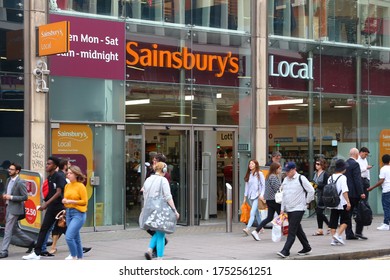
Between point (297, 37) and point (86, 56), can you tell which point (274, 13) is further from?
point (86, 56)

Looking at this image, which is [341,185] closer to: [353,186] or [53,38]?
[353,186]

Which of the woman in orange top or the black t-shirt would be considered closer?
the woman in orange top

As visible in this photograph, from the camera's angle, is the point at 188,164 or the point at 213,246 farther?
the point at 188,164

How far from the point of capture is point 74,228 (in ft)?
41.2

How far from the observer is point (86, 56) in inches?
704

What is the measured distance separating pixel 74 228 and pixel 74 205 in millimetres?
379

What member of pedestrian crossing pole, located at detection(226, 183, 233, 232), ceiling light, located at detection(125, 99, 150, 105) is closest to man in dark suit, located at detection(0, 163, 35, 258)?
ceiling light, located at detection(125, 99, 150, 105)

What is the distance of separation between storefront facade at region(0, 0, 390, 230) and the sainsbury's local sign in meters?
0.03

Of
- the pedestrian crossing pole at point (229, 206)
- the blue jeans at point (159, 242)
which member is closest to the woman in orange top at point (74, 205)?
the blue jeans at point (159, 242)

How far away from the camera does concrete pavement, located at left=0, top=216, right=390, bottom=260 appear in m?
13.9

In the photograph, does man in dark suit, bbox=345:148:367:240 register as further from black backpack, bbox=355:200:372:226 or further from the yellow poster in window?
the yellow poster in window

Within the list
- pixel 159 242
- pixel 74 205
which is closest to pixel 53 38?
pixel 74 205

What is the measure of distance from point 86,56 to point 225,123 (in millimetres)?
4528

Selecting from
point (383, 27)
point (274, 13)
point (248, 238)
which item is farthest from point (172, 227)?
point (383, 27)
